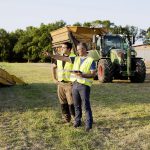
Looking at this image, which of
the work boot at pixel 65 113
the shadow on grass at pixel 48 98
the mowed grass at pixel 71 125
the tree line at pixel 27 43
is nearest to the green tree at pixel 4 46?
the tree line at pixel 27 43

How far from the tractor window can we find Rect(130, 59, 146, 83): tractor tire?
1.40 m

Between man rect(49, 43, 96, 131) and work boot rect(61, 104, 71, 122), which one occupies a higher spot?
man rect(49, 43, 96, 131)

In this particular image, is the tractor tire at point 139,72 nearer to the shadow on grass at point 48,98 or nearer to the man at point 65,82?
the shadow on grass at point 48,98

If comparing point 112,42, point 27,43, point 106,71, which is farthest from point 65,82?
point 27,43

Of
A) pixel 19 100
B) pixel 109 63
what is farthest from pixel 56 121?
pixel 109 63

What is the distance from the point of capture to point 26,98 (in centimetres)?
1301

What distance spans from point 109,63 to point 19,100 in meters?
6.29

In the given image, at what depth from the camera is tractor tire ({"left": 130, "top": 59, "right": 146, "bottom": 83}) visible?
18.2m

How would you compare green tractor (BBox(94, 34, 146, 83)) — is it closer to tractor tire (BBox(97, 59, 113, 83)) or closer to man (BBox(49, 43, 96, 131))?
tractor tire (BBox(97, 59, 113, 83))

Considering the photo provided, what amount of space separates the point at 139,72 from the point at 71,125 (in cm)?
1011

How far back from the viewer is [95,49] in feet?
64.7

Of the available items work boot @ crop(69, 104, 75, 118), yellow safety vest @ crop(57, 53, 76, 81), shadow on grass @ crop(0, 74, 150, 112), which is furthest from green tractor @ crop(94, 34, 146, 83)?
yellow safety vest @ crop(57, 53, 76, 81)

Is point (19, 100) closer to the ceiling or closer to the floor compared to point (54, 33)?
closer to the floor

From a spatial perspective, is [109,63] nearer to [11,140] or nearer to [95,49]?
[95,49]
